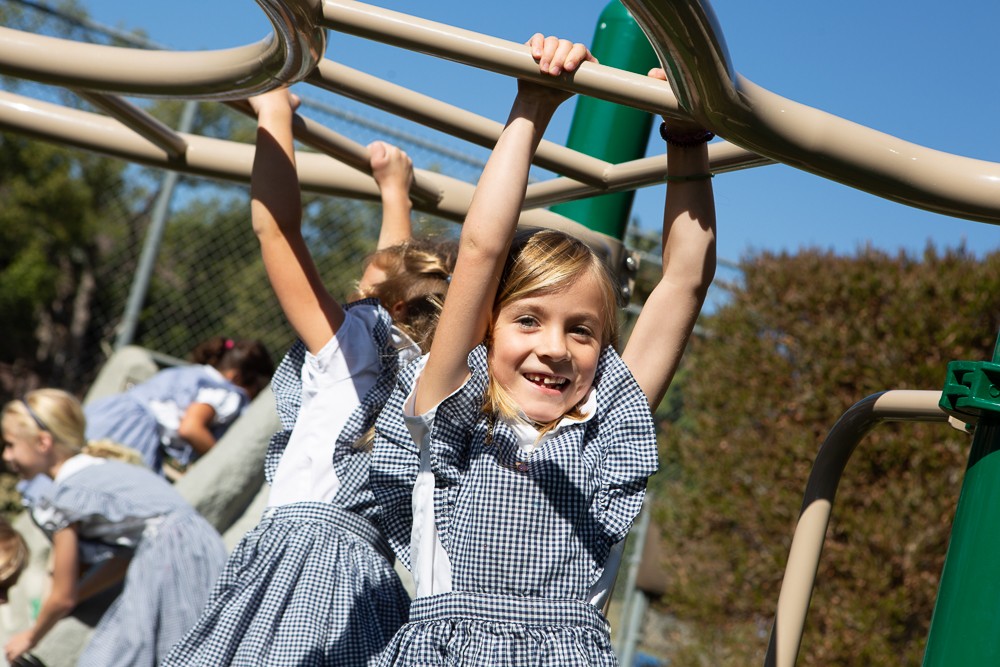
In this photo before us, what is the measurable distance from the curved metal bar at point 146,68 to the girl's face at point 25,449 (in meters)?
2.52

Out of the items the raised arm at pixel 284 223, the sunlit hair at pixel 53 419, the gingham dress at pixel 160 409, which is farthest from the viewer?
the gingham dress at pixel 160 409

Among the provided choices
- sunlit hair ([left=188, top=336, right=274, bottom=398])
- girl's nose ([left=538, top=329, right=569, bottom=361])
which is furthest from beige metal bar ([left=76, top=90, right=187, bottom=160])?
sunlit hair ([left=188, top=336, right=274, bottom=398])

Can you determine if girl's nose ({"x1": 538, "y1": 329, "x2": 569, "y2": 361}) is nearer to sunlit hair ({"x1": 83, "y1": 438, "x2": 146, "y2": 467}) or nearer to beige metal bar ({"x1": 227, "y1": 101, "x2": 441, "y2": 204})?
beige metal bar ({"x1": 227, "y1": 101, "x2": 441, "y2": 204})

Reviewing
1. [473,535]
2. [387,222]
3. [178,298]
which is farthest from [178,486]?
[473,535]

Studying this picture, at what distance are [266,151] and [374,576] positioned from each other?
2.28 ft

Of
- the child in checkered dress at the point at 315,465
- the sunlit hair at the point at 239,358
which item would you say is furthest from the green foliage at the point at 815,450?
the child in checkered dress at the point at 315,465

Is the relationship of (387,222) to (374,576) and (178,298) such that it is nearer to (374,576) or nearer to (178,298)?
(374,576)

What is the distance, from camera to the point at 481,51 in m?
1.07

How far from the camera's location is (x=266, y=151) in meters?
1.69

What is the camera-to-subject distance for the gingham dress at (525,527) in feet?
4.33

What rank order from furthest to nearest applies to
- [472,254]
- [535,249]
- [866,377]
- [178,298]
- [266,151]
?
[178,298]
[866,377]
[266,151]
[535,249]
[472,254]

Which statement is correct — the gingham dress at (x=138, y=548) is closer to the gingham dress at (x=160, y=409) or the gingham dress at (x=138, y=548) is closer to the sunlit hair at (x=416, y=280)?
the gingham dress at (x=160, y=409)

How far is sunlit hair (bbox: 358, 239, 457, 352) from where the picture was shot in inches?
74.7

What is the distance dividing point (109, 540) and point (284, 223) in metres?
2.05
